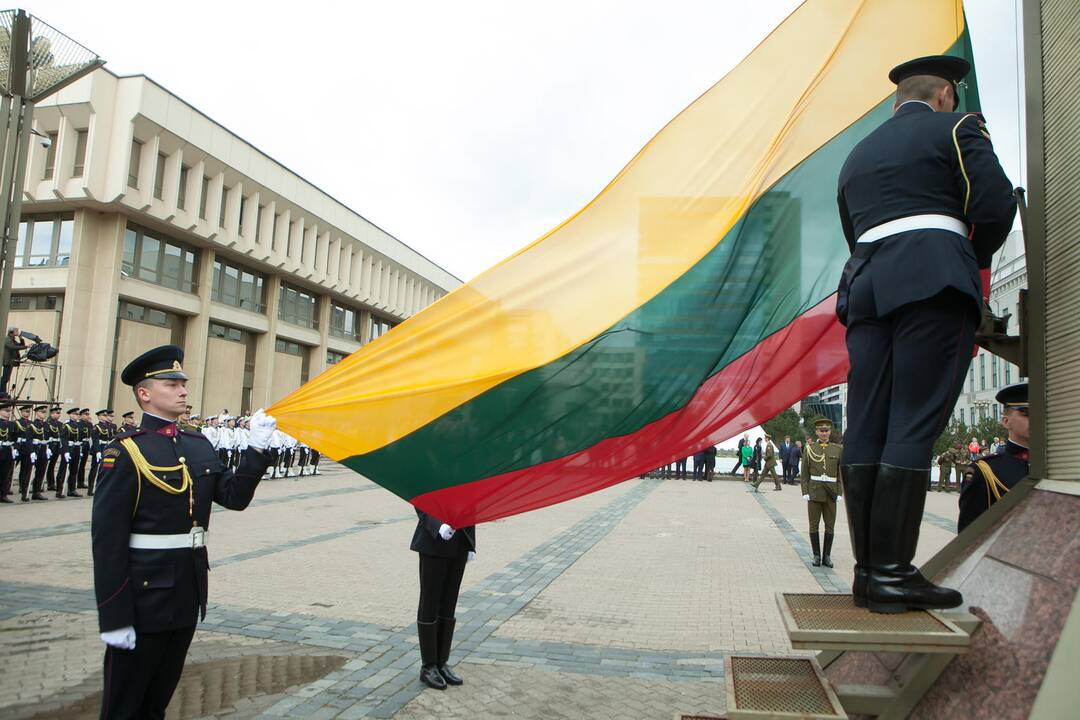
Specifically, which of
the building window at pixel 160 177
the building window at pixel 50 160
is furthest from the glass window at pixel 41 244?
the building window at pixel 160 177

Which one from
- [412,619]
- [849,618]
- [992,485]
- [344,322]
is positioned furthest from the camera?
[344,322]

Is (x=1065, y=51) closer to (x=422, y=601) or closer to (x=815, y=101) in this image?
(x=815, y=101)

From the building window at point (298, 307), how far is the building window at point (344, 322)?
144 cm

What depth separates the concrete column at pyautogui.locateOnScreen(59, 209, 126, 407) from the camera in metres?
26.1

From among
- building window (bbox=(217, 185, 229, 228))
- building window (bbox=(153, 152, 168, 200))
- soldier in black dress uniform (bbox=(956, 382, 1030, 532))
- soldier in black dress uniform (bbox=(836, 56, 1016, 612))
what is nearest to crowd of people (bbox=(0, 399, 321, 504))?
soldier in black dress uniform (bbox=(956, 382, 1030, 532))

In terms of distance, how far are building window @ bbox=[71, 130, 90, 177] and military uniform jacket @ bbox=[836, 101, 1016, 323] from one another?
3027 centimetres

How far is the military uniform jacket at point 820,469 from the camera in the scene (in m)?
9.97

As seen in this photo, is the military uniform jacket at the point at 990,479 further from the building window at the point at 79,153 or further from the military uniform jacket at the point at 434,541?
the building window at the point at 79,153

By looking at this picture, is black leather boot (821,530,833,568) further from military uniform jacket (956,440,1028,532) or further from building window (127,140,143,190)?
building window (127,140,143,190)

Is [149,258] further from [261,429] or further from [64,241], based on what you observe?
[261,429]

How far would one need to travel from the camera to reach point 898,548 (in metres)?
2.29

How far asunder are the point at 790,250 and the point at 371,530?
1062cm

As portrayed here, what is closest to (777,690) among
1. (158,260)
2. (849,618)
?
(849,618)

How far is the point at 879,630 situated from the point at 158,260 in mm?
32794
